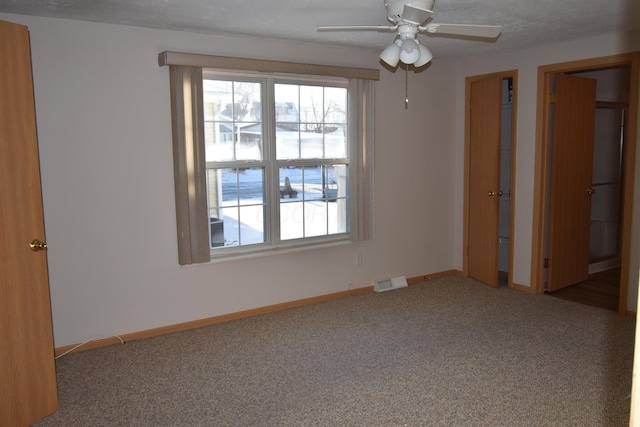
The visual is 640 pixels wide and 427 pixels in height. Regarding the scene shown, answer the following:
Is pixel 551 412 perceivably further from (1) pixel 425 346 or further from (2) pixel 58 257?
(2) pixel 58 257

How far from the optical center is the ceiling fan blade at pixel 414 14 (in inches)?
107

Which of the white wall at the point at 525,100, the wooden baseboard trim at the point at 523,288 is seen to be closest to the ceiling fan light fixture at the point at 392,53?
the white wall at the point at 525,100

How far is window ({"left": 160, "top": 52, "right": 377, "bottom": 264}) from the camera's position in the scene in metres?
3.99

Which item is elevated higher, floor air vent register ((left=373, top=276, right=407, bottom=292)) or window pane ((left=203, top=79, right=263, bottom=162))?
window pane ((left=203, top=79, right=263, bottom=162))

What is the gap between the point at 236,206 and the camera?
4.37 metres

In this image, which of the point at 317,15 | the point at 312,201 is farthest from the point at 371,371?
the point at 317,15

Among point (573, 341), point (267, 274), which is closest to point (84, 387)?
point (267, 274)

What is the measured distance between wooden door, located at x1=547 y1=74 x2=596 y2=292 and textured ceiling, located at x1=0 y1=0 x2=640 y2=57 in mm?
856

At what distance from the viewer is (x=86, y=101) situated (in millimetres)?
3635

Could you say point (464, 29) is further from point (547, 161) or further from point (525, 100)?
point (547, 161)

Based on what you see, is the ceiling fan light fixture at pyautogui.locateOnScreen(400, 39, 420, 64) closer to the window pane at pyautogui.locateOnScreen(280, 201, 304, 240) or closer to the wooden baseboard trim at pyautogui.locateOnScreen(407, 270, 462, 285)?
the window pane at pyautogui.locateOnScreen(280, 201, 304, 240)

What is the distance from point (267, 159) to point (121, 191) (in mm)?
1212

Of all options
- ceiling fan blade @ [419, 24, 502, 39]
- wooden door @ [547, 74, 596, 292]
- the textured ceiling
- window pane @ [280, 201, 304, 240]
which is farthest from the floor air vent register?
ceiling fan blade @ [419, 24, 502, 39]

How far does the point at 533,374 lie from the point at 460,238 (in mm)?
2492
